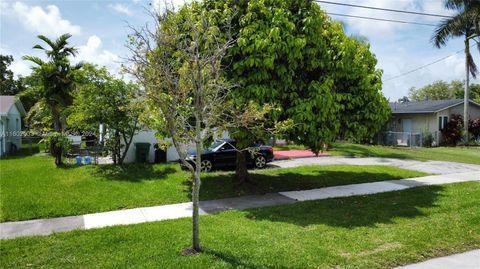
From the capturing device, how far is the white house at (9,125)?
68.4ft

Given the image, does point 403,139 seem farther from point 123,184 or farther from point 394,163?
point 123,184

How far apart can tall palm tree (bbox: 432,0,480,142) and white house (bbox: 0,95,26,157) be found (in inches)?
1133

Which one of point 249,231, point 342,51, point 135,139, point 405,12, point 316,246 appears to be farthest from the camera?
point 135,139

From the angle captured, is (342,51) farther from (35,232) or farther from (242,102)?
(35,232)

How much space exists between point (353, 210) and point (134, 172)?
27.6 feet

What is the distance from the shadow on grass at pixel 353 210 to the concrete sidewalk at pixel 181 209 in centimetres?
70

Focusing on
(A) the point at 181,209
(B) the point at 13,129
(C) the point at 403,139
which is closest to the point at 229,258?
(A) the point at 181,209

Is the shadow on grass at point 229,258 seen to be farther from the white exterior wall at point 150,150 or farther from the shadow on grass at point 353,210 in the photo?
the white exterior wall at point 150,150

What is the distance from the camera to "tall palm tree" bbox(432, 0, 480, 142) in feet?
80.9

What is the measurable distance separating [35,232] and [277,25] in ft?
23.0

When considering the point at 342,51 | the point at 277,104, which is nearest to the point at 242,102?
the point at 277,104

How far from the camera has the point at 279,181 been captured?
12.3m

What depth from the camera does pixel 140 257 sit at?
213 inches

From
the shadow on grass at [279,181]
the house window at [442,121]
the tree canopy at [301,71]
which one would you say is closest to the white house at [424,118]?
the house window at [442,121]
